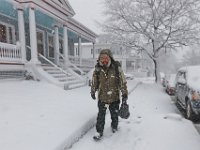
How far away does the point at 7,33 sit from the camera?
15.7 metres

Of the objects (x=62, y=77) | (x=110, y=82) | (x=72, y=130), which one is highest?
(x=110, y=82)

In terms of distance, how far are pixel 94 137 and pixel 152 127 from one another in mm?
1472

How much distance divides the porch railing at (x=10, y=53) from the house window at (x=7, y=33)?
283 cm

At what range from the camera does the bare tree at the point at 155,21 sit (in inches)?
915

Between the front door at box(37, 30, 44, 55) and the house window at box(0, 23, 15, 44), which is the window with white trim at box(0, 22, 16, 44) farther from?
the front door at box(37, 30, 44, 55)

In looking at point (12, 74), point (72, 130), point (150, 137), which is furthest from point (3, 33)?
point (150, 137)

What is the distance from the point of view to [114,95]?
577 cm

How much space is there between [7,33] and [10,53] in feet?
11.9

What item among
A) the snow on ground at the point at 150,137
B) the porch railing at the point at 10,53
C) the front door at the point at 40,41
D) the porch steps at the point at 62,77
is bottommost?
the snow on ground at the point at 150,137

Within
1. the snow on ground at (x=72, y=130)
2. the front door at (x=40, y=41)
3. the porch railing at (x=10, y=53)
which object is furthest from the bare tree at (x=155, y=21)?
the snow on ground at (x=72, y=130)

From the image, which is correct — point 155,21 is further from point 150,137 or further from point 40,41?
point 150,137

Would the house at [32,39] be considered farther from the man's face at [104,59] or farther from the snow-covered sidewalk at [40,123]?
the man's face at [104,59]

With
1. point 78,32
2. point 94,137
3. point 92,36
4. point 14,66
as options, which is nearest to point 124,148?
point 94,137

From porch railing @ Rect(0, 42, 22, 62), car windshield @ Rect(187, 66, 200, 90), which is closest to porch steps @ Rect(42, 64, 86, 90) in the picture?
porch railing @ Rect(0, 42, 22, 62)
